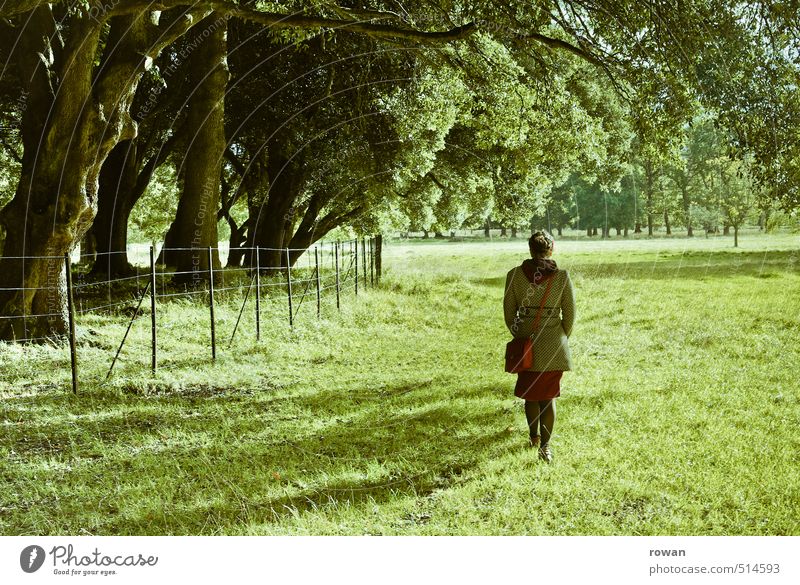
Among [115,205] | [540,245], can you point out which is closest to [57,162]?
[540,245]

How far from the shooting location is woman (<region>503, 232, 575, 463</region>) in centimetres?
538

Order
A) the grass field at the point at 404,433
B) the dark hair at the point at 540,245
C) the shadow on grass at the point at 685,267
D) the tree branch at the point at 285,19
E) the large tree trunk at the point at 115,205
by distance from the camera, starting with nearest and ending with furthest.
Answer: the grass field at the point at 404,433 → the dark hair at the point at 540,245 → the tree branch at the point at 285,19 → the shadow on grass at the point at 685,267 → the large tree trunk at the point at 115,205

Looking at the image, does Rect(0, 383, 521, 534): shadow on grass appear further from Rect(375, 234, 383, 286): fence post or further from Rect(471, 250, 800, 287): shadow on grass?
Rect(375, 234, 383, 286): fence post

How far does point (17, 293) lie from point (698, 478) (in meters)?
9.63

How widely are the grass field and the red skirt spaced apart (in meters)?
0.54

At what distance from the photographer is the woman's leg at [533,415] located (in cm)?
561

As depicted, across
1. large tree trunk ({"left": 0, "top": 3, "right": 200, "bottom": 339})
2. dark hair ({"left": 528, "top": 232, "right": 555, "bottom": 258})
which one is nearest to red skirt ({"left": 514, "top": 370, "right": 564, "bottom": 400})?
dark hair ({"left": 528, "top": 232, "right": 555, "bottom": 258})

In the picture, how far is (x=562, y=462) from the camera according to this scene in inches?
208

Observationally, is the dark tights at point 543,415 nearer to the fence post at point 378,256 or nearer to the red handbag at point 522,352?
the red handbag at point 522,352

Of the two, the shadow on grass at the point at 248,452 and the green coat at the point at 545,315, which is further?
the green coat at the point at 545,315

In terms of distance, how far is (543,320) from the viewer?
18.0ft

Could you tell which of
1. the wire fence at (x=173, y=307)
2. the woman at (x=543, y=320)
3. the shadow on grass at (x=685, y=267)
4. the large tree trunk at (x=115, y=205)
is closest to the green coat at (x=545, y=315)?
the woman at (x=543, y=320)

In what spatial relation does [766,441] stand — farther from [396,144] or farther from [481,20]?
[396,144]

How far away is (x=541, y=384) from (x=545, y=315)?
0.61 meters
